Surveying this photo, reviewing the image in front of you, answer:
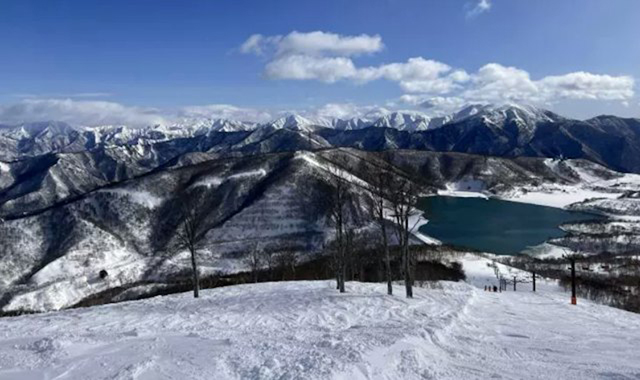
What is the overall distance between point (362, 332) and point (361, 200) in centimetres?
12748

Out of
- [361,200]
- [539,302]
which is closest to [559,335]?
[539,302]

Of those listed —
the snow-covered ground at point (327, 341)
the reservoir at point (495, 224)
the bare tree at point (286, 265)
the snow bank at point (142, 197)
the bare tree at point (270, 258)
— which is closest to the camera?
the snow-covered ground at point (327, 341)

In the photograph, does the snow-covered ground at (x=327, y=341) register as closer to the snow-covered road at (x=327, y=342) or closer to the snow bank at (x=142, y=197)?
the snow-covered road at (x=327, y=342)

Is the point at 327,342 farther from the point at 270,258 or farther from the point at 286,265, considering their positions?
the point at 270,258

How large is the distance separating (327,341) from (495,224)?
14364 centimetres

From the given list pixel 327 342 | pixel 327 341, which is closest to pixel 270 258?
pixel 327 341

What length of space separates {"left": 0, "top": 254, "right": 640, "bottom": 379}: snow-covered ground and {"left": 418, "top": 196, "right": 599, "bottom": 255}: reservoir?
80.8 metres

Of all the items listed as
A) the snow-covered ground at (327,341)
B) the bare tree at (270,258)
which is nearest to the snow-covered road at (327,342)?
the snow-covered ground at (327,341)

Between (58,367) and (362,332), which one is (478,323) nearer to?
(362,332)

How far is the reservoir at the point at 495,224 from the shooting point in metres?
123

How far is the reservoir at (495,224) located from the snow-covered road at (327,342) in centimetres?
8165

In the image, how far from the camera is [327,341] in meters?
16.0

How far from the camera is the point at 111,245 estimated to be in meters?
144

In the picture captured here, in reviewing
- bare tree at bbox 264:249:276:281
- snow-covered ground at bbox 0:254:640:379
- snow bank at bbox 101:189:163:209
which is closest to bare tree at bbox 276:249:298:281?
bare tree at bbox 264:249:276:281
